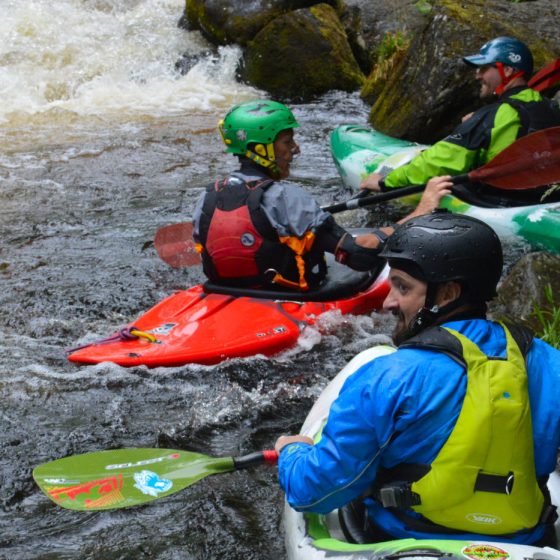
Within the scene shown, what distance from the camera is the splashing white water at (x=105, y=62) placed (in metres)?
10.2

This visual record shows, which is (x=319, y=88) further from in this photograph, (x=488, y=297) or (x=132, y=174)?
(x=488, y=297)

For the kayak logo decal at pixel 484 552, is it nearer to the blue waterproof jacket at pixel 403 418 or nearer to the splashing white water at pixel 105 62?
the blue waterproof jacket at pixel 403 418

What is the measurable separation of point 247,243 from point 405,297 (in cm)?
202

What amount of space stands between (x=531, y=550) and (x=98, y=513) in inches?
73.4

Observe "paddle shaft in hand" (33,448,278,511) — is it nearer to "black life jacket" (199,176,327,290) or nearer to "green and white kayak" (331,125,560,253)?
"black life jacket" (199,176,327,290)

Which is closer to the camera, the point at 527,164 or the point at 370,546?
the point at 370,546

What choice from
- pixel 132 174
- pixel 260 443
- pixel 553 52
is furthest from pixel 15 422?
pixel 553 52

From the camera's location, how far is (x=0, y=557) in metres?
2.98

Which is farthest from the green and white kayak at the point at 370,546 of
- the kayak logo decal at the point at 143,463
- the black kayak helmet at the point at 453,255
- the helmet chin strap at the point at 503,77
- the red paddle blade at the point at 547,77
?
the red paddle blade at the point at 547,77

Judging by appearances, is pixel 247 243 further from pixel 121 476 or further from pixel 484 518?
pixel 484 518

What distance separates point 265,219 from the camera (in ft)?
13.3

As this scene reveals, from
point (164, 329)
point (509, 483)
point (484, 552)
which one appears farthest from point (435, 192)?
point (484, 552)

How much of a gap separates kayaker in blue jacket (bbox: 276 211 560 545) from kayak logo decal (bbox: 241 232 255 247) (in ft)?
6.32

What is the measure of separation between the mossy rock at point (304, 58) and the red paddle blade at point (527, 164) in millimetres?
5770
